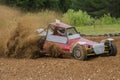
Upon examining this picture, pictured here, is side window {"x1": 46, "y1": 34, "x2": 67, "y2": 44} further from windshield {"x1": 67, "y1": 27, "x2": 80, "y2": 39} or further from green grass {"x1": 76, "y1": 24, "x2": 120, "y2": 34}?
green grass {"x1": 76, "y1": 24, "x2": 120, "y2": 34}

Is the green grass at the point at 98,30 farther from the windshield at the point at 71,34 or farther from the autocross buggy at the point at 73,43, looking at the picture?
the autocross buggy at the point at 73,43

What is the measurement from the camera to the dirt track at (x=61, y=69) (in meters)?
10.7

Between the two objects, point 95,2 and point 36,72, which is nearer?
point 36,72

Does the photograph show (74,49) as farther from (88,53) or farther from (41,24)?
(41,24)

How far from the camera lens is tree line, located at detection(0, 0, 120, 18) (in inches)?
2557

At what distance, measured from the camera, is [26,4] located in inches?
2557

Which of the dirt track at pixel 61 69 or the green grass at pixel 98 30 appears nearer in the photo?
the dirt track at pixel 61 69

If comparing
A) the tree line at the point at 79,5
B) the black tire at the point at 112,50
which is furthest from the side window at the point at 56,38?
the tree line at the point at 79,5

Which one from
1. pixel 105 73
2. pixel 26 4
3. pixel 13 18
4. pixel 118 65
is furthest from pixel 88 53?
pixel 26 4

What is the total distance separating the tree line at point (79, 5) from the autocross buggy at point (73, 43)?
1889 inches

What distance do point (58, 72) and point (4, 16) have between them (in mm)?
6333

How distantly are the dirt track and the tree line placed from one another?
49996 mm

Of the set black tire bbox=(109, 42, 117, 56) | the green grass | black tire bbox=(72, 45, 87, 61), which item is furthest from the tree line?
black tire bbox=(72, 45, 87, 61)

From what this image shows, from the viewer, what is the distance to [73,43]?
14.3 m
